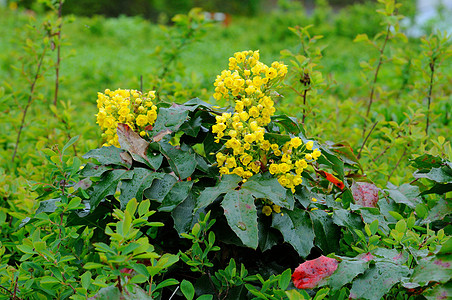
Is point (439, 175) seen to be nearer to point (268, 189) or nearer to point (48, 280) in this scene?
point (268, 189)

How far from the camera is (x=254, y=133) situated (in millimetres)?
1369

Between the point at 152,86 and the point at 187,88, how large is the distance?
0.77 feet

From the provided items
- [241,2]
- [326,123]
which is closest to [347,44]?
[326,123]

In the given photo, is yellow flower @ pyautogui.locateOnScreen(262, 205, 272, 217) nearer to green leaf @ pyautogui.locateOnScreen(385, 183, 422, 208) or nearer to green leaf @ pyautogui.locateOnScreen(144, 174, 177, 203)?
green leaf @ pyautogui.locateOnScreen(144, 174, 177, 203)

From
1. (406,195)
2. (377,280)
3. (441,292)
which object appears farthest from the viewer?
(406,195)

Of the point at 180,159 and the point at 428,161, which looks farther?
the point at 428,161

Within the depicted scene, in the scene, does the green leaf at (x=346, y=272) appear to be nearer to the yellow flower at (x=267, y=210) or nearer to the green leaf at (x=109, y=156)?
the yellow flower at (x=267, y=210)

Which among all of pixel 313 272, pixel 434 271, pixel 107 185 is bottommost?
pixel 313 272

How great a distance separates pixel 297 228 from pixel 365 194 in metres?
0.36

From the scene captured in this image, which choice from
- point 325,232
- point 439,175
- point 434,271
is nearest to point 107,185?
point 325,232

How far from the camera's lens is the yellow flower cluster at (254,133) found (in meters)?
1.39

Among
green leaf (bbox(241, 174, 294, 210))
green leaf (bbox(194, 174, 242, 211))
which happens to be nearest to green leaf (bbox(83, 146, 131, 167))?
green leaf (bbox(194, 174, 242, 211))

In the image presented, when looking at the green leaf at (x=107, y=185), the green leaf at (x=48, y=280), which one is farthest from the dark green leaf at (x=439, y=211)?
the green leaf at (x=48, y=280)

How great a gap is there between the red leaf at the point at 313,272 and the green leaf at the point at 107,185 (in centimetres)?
58
